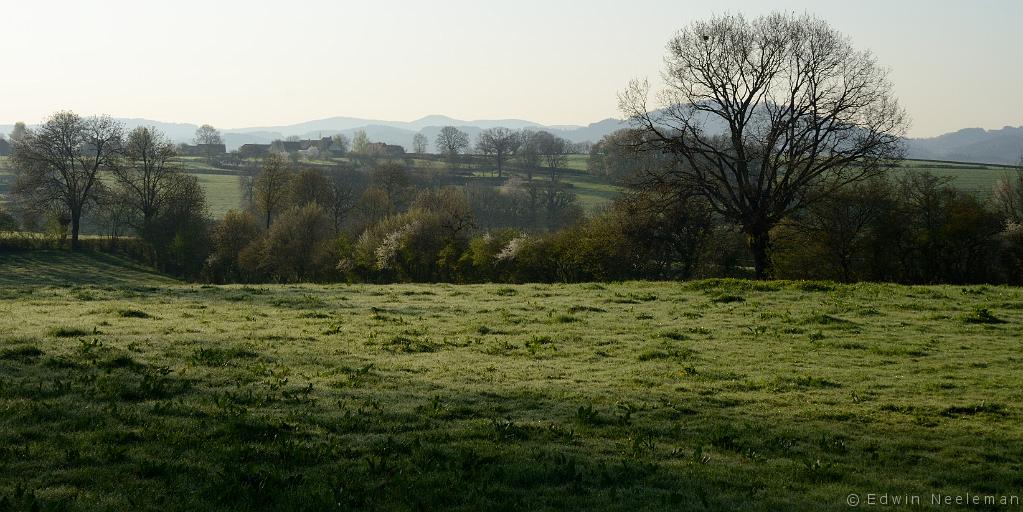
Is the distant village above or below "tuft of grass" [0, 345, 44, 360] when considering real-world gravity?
above

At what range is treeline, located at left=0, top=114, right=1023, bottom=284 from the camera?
4519cm

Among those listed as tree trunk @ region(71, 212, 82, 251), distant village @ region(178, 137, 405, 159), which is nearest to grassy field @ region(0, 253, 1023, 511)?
tree trunk @ region(71, 212, 82, 251)

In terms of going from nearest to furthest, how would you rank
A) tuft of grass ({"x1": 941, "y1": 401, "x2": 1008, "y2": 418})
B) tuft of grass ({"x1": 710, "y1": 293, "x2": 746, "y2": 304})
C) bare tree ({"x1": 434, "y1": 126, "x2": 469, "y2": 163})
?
tuft of grass ({"x1": 941, "y1": 401, "x2": 1008, "y2": 418}), tuft of grass ({"x1": 710, "y1": 293, "x2": 746, "y2": 304}), bare tree ({"x1": 434, "y1": 126, "x2": 469, "y2": 163})

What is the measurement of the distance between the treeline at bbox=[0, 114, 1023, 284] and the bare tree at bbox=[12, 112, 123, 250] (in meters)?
0.16

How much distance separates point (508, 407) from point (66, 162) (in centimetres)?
6880

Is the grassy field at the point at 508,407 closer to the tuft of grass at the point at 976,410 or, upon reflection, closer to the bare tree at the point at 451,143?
the tuft of grass at the point at 976,410

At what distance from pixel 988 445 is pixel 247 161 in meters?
146

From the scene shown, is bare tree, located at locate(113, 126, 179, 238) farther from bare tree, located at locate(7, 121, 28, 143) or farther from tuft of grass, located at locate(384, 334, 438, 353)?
tuft of grass, located at locate(384, 334, 438, 353)

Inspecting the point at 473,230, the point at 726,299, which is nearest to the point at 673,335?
the point at 726,299

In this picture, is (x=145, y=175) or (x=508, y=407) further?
(x=145, y=175)

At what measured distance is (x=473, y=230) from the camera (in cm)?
6694

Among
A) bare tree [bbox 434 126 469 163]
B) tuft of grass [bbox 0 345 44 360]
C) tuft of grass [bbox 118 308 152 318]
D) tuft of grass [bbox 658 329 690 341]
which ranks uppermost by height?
bare tree [bbox 434 126 469 163]

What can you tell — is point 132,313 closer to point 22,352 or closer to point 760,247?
point 22,352

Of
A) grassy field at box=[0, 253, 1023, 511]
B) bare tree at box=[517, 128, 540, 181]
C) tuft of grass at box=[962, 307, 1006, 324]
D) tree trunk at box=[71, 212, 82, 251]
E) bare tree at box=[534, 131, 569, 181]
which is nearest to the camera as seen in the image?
grassy field at box=[0, 253, 1023, 511]
